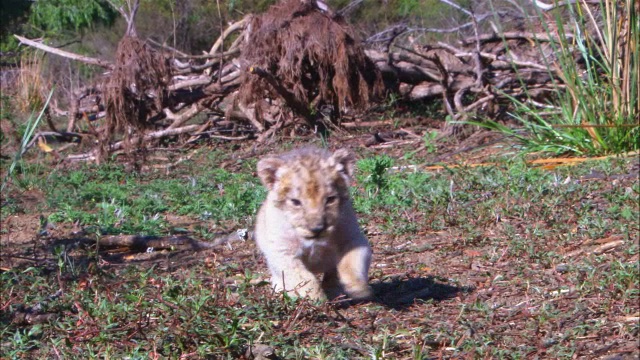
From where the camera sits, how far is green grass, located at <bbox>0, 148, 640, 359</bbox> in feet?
13.2

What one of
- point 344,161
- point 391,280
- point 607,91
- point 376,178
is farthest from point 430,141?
point 344,161

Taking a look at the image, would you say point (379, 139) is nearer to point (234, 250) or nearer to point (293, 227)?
point (234, 250)

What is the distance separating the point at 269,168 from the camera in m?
4.82

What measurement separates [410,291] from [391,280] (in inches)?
12.6

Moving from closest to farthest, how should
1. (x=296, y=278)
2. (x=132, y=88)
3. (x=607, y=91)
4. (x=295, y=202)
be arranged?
(x=295, y=202), (x=296, y=278), (x=607, y=91), (x=132, y=88)

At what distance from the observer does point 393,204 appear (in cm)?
732

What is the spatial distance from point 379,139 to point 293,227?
693 centimetres

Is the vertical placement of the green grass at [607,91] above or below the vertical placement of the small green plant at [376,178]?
above

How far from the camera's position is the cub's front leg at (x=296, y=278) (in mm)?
4648

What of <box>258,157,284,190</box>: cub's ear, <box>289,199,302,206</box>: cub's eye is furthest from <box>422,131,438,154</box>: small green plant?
<box>289,199,302,206</box>: cub's eye

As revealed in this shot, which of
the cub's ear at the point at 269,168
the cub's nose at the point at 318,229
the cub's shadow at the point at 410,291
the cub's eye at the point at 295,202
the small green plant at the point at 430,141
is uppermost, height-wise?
the cub's ear at the point at 269,168

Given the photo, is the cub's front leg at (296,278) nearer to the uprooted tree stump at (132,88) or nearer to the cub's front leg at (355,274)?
the cub's front leg at (355,274)

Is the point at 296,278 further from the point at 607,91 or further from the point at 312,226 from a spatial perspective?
the point at 607,91

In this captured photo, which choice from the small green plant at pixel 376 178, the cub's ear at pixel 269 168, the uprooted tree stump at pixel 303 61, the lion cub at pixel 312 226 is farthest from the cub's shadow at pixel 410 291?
the uprooted tree stump at pixel 303 61
